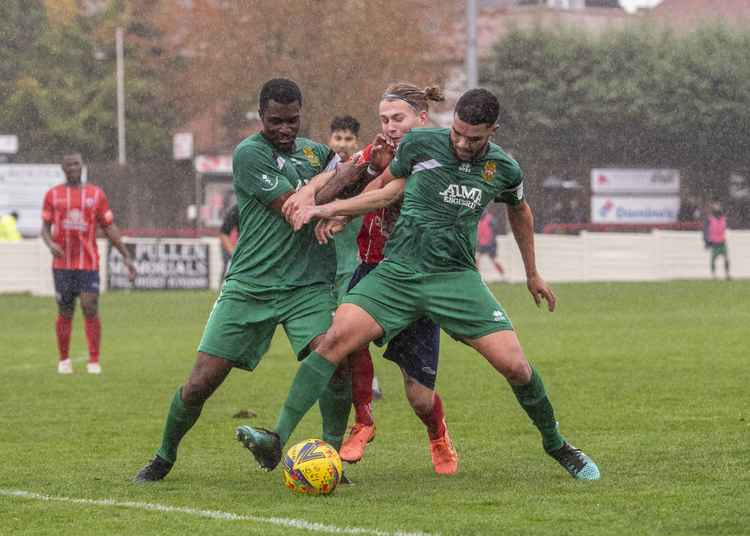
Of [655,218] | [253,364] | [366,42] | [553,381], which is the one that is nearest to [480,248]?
[366,42]

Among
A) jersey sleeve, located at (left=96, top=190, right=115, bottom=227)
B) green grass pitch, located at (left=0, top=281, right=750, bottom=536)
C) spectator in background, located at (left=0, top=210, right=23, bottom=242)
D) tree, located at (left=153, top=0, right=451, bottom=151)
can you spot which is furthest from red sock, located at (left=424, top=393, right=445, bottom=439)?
tree, located at (left=153, top=0, right=451, bottom=151)

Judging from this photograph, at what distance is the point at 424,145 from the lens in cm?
823

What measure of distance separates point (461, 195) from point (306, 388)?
120cm

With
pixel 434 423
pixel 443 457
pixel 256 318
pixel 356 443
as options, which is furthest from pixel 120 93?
pixel 256 318

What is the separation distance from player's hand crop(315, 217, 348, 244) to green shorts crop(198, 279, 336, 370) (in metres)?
0.38

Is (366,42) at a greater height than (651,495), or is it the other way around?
(366,42)

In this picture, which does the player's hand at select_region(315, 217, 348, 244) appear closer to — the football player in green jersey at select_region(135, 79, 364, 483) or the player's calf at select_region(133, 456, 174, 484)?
the football player in green jersey at select_region(135, 79, 364, 483)

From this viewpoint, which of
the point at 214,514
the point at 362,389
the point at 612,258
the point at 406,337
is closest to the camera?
the point at 214,514

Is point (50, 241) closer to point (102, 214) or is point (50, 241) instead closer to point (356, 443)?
point (102, 214)

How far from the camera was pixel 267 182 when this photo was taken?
8.31 meters

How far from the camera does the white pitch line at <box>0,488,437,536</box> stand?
6879 millimetres

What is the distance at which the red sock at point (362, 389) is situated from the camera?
945cm

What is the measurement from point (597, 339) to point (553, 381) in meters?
6.04

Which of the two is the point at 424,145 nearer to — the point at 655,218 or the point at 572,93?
the point at 655,218
